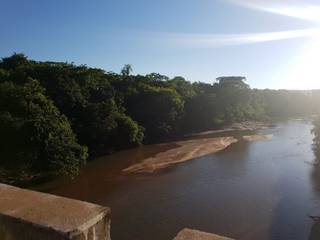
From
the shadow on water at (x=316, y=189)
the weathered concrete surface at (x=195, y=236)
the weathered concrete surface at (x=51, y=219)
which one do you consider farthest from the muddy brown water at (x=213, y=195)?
the weathered concrete surface at (x=195, y=236)

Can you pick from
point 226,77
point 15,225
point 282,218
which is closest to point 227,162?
point 282,218

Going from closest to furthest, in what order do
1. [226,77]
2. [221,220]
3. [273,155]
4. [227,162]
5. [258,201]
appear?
[221,220] → [258,201] → [227,162] → [273,155] → [226,77]

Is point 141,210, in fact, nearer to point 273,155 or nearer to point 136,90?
point 273,155

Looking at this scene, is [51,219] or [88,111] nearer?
[51,219]

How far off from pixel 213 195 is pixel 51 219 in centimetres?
2158

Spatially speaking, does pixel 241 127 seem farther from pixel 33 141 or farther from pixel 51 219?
pixel 51 219

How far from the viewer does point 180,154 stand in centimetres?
3775

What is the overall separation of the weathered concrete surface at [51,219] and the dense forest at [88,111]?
22852mm

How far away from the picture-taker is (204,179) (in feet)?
88.0

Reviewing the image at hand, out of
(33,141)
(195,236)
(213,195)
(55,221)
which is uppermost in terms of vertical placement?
(55,221)

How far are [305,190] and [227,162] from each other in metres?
10.3

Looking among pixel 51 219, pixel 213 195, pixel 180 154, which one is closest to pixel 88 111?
pixel 180 154

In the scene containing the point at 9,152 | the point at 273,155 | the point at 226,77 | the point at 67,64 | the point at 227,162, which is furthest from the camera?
the point at 226,77

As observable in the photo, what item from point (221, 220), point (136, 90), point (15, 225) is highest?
point (136, 90)
